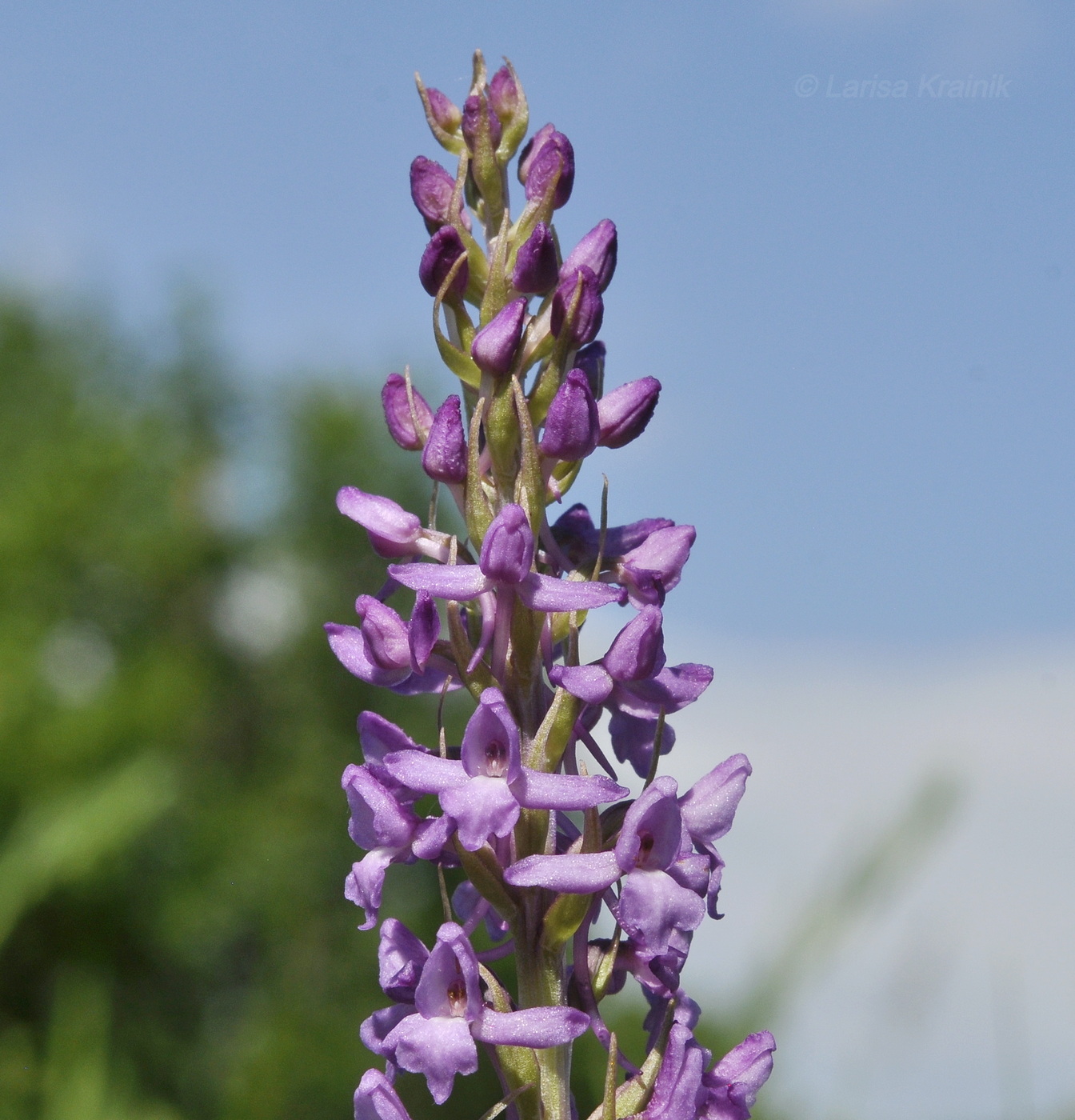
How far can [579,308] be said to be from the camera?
2.39 metres

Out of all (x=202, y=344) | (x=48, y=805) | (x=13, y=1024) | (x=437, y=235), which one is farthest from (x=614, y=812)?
(x=202, y=344)

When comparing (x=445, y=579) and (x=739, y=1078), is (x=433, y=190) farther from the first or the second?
(x=739, y=1078)

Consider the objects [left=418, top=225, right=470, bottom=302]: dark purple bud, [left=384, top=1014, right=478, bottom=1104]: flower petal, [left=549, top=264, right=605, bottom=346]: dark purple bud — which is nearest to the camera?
[left=384, top=1014, right=478, bottom=1104]: flower petal

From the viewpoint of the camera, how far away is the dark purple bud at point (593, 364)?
8.29 feet

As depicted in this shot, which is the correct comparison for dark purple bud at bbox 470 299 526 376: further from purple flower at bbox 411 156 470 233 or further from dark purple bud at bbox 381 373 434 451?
purple flower at bbox 411 156 470 233

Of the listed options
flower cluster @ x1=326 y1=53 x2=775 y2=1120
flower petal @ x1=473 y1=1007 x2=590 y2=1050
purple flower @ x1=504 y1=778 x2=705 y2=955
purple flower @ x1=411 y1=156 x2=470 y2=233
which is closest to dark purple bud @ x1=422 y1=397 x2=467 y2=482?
flower cluster @ x1=326 y1=53 x2=775 y2=1120

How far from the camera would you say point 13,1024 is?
14211 mm

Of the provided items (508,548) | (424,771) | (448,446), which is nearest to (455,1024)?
(424,771)

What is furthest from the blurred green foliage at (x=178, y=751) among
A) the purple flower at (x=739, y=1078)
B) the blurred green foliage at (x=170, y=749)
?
the purple flower at (x=739, y=1078)

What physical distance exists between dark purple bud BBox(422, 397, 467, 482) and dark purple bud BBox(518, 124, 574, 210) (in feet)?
1.82

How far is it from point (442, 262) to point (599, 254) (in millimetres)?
324

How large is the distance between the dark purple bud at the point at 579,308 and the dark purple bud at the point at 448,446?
0.84 ft

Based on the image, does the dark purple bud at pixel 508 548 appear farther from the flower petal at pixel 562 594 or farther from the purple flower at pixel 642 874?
the purple flower at pixel 642 874

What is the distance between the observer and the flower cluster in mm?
2064
